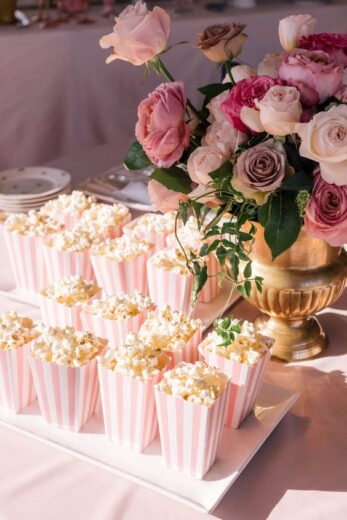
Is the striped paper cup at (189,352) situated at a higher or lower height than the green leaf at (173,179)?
lower

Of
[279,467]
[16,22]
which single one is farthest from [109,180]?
[16,22]

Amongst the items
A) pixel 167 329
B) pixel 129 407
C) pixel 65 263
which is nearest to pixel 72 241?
pixel 65 263

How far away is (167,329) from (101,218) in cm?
53

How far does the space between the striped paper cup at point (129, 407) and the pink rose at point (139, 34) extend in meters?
0.44

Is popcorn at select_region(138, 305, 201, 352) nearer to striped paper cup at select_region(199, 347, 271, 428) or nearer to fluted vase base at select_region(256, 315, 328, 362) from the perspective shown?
striped paper cup at select_region(199, 347, 271, 428)

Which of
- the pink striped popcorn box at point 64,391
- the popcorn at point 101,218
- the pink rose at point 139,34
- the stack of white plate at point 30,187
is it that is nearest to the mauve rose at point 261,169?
the pink rose at point 139,34

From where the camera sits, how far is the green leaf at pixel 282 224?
3.00ft

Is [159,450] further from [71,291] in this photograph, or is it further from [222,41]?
[222,41]

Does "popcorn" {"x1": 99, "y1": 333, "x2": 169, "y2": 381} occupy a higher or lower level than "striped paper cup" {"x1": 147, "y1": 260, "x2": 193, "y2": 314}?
higher

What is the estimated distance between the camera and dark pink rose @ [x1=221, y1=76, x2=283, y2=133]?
2.97 ft

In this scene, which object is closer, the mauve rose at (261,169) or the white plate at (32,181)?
the mauve rose at (261,169)


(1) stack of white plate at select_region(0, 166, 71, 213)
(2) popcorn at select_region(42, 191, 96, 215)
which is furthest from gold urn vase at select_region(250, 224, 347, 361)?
(1) stack of white plate at select_region(0, 166, 71, 213)

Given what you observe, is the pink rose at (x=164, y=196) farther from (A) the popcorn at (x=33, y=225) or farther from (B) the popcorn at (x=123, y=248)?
(A) the popcorn at (x=33, y=225)

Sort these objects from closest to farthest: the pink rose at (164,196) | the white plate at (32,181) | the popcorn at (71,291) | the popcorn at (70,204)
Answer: the pink rose at (164,196)
the popcorn at (71,291)
the popcorn at (70,204)
the white plate at (32,181)
